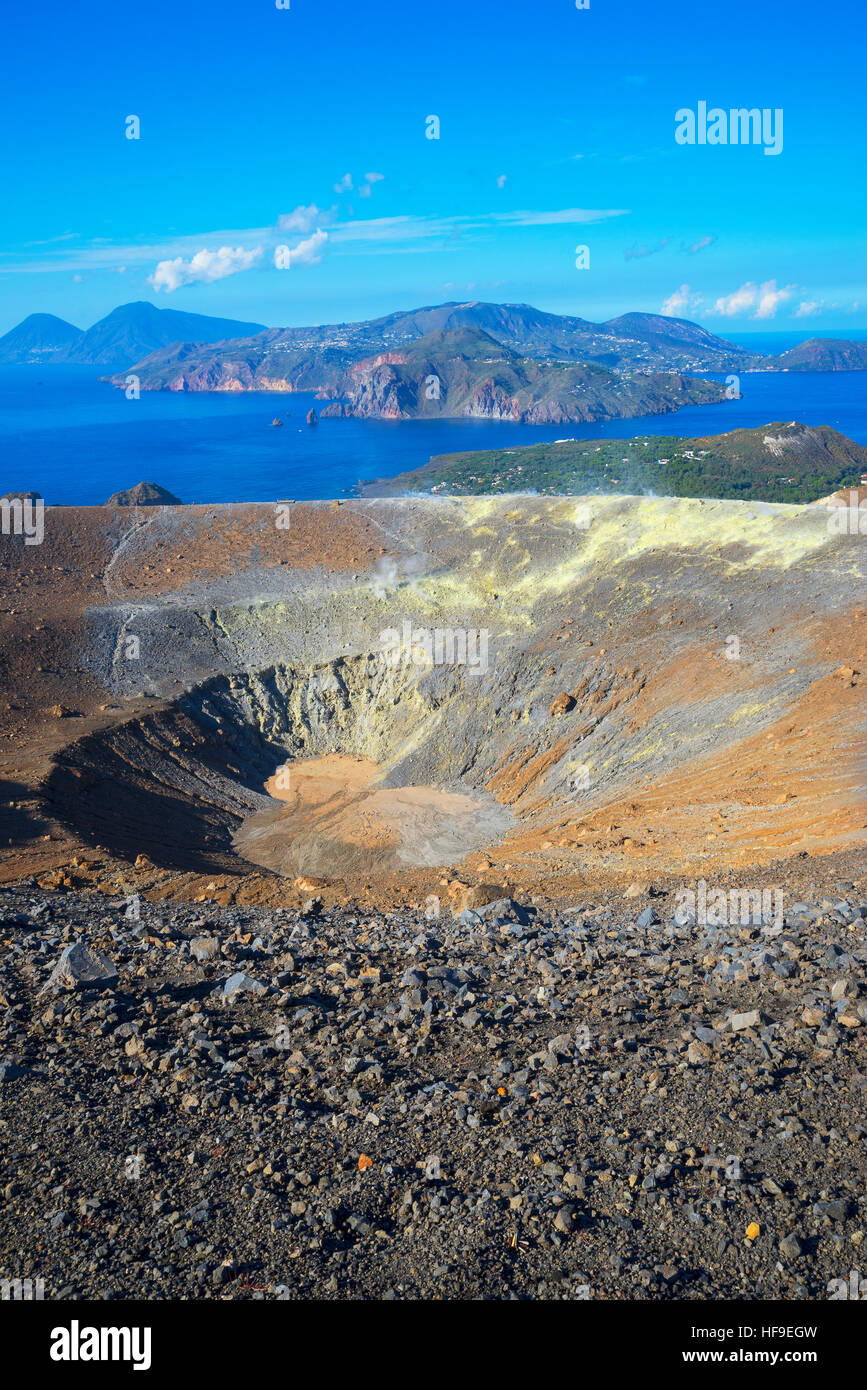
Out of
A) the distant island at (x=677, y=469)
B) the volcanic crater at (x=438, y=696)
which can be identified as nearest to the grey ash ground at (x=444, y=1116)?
the volcanic crater at (x=438, y=696)

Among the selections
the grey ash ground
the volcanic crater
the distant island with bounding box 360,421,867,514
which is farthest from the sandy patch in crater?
the distant island with bounding box 360,421,867,514

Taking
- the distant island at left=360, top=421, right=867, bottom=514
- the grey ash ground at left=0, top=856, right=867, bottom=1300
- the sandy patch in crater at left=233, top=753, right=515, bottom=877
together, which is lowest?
the sandy patch in crater at left=233, top=753, right=515, bottom=877

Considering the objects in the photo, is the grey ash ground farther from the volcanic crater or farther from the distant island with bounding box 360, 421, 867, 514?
the distant island with bounding box 360, 421, 867, 514

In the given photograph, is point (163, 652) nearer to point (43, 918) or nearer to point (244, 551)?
point (244, 551)

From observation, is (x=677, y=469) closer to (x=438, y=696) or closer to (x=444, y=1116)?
(x=438, y=696)

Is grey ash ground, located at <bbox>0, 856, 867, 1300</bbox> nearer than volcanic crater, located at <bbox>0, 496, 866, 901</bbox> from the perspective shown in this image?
Yes

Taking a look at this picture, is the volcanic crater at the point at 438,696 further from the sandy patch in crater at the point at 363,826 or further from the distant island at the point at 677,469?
the distant island at the point at 677,469
